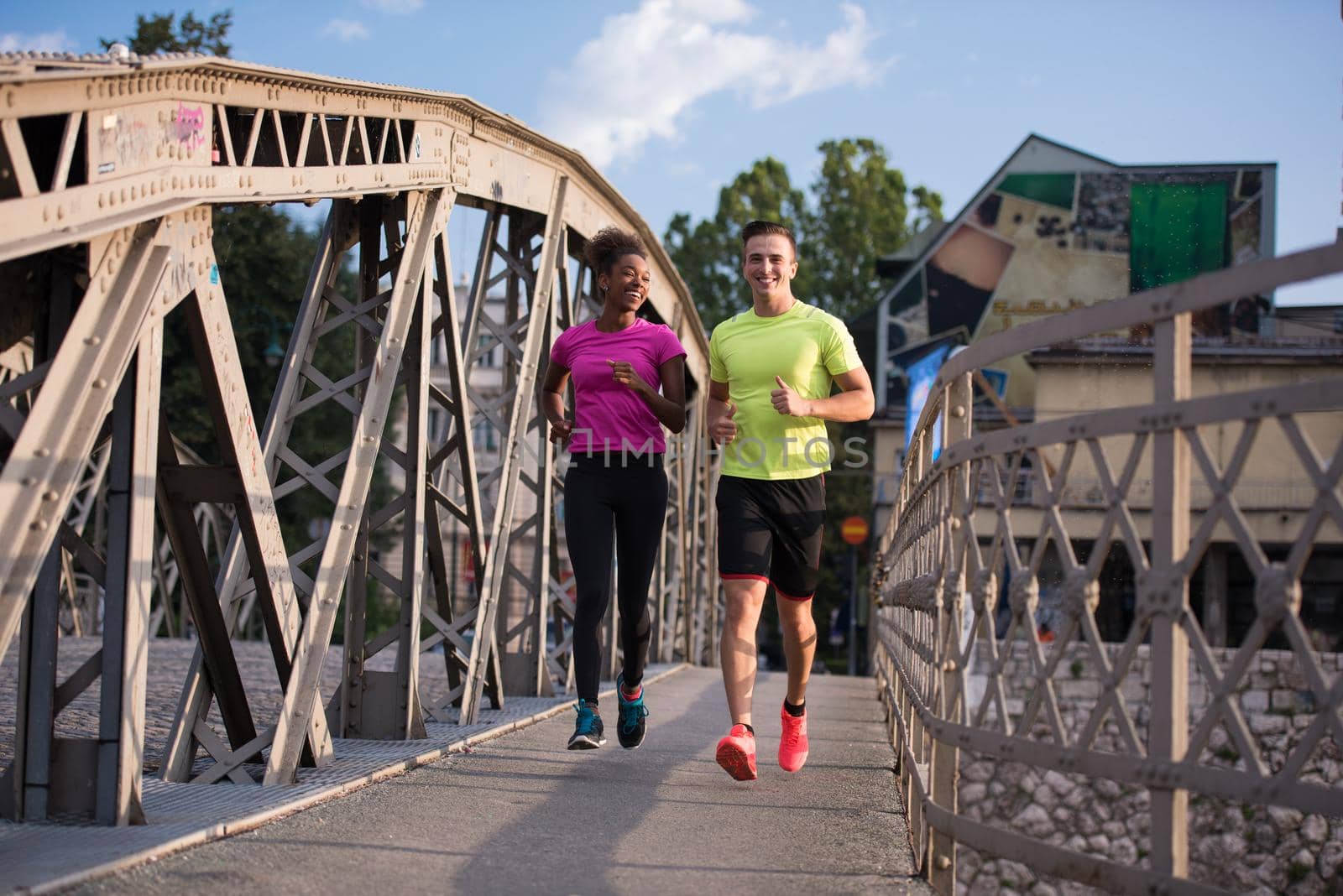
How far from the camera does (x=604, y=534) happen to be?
20.3ft

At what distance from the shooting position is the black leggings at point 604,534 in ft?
20.2

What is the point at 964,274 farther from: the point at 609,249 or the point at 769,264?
the point at 769,264

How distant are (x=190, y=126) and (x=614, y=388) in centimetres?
234

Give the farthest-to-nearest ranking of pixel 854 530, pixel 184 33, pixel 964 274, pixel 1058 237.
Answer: pixel 964 274 → pixel 1058 237 → pixel 854 530 → pixel 184 33

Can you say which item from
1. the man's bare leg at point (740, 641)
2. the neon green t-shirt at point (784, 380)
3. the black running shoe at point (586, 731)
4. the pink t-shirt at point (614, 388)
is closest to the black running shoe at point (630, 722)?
the black running shoe at point (586, 731)

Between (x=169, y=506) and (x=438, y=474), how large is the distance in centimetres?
366

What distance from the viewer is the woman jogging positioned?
A: 20.2 ft

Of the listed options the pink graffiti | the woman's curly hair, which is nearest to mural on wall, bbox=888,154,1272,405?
the woman's curly hair

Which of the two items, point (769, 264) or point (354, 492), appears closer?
point (354, 492)

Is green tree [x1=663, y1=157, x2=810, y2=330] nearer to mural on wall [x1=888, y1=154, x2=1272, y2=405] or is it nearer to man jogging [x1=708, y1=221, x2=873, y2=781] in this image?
mural on wall [x1=888, y1=154, x2=1272, y2=405]

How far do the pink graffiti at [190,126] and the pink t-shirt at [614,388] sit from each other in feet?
7.29

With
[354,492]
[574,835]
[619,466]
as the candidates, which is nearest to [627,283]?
[619,466]

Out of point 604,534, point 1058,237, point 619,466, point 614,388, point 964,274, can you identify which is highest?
point 1058,237

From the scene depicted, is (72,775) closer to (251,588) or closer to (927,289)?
(251,588)
